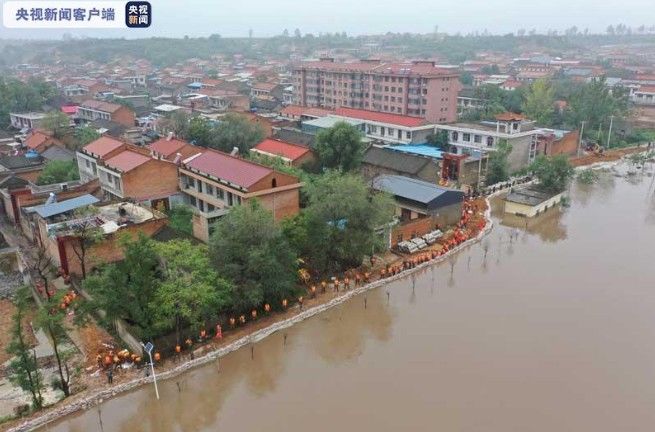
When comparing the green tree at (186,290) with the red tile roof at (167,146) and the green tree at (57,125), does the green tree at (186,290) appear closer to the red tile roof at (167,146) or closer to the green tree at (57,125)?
the red tile roof at (167,146)

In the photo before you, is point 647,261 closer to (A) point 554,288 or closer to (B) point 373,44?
(A) point 554,288

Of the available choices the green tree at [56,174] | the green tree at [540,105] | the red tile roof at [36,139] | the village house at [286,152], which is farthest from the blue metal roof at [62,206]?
the green tree at [540,105]

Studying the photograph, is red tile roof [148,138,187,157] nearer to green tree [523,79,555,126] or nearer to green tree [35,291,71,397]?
green tree [35,291,71,397]

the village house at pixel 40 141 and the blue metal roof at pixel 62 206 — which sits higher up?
the village house at pixel 40 141

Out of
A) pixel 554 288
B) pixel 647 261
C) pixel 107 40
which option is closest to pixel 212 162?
pixel 554 288

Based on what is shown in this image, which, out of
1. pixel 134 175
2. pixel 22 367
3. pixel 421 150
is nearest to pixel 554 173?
pixel 421 150

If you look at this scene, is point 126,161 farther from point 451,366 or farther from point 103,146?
point 451,366
